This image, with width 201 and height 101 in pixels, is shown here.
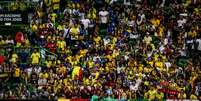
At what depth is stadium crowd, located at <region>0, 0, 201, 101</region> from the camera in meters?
32.4

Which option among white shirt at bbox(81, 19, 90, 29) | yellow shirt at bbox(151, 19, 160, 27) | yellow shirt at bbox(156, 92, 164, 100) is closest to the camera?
yellow shirt at bbox(156, 92, 164, 100)

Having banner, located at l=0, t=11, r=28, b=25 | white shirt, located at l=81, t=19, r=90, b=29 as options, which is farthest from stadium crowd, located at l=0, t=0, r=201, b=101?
banner, located at l=0, t=11, r=28, b=25

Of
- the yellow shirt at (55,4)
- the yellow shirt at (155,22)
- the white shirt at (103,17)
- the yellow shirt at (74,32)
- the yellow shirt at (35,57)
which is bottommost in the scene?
the yellow shirt at (35,57)

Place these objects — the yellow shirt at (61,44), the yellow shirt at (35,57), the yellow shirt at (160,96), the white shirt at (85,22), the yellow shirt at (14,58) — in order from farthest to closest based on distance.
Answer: the white shirt at (85,22) < the yellow shirt at (61,44) < the yellow shirt at (35,57) < the yellow shirt at (14,58) < the yellow shirt at (160,96)

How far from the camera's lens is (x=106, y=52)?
3488 centimetres

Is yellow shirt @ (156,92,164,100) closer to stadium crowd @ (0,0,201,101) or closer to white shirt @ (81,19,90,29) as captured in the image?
stadium crowd @ (0,0,201,101)

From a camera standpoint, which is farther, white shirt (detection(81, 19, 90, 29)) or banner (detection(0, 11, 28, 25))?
white shirt (detection(81, 19, 90, 29))

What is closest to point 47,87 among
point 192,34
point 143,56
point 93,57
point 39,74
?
point 39,74

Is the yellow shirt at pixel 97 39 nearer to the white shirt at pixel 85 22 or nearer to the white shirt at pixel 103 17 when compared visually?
the white shirt at pixel 85 22

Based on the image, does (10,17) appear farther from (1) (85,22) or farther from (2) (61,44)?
(1) (85,22)

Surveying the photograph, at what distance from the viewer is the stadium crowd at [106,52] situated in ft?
106

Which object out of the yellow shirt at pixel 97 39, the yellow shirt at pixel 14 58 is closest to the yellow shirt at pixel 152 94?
the yellow shirt at pixel 97 39

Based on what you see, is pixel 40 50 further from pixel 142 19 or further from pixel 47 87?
pixel 142 19

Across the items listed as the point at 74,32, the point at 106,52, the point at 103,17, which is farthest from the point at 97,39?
the point at 103,17
